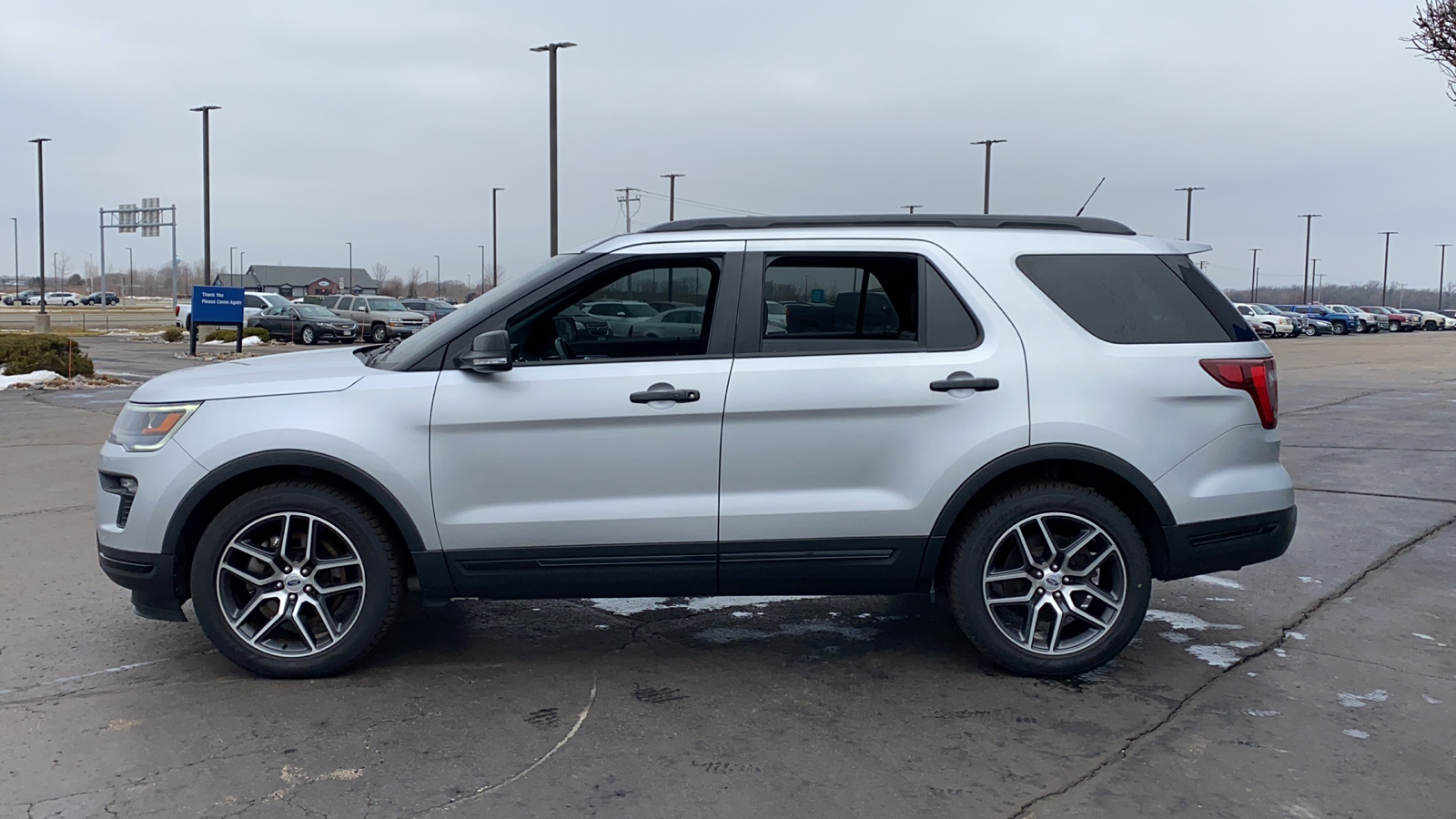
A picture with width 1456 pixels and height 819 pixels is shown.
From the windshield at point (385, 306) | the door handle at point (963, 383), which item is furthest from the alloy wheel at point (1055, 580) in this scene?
the windshield at point (385, 306)

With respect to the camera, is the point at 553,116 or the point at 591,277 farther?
the point at 553,116

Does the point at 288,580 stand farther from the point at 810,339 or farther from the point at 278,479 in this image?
the point at 810,339

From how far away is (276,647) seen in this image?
4613 mm

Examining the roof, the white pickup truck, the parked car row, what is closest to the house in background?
the roof

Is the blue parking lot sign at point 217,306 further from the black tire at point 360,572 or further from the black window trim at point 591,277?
the black window trim at point 591,277

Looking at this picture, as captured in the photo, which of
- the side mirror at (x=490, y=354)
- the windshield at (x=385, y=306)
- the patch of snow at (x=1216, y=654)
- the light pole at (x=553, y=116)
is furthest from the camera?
the windshield at (x=385, y=306)

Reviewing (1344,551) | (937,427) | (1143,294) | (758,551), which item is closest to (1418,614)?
→ (1344,551)

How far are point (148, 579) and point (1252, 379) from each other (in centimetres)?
453

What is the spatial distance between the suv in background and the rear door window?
113ft

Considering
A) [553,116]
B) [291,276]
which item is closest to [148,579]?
[553,116]

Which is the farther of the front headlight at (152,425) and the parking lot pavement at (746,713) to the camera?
the front headlight at (152,425)

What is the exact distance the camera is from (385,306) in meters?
40.3

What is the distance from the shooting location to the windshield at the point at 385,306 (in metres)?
39.9

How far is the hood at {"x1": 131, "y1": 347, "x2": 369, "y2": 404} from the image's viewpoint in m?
4.56
